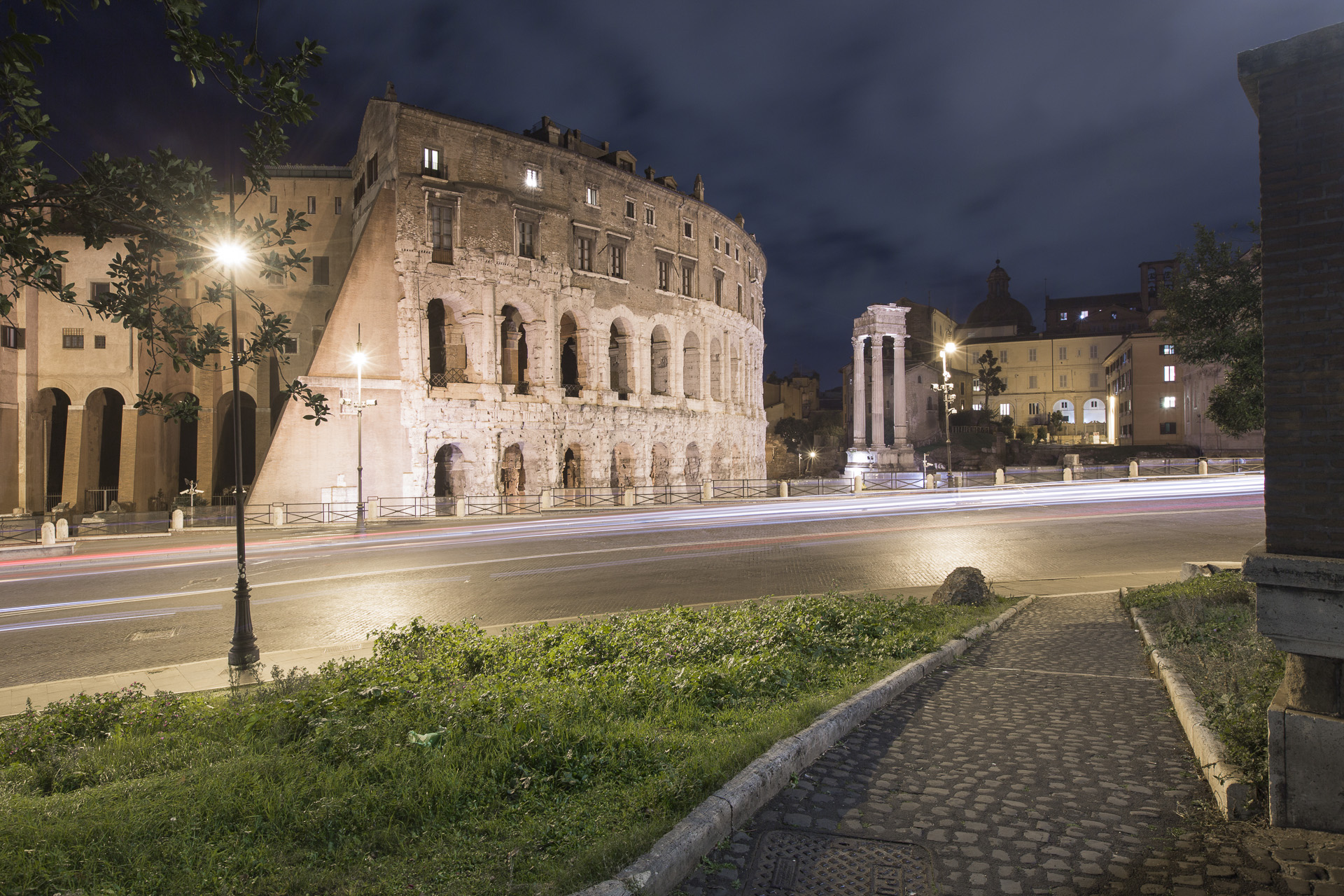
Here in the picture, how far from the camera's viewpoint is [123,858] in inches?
133

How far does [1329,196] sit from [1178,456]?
184ft

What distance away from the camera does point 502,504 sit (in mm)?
31719

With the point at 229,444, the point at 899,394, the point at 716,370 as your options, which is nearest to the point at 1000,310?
the point at 899,394

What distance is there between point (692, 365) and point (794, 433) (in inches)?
1213

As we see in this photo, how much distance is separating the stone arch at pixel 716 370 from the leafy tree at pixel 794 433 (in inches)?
1002

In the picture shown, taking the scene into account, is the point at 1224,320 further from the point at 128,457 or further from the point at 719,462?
the point at 128,457

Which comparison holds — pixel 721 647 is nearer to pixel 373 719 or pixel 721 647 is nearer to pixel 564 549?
pixel 373 719

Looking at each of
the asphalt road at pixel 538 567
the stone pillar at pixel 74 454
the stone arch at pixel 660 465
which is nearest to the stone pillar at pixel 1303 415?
the asphalt road at pixel 538 567

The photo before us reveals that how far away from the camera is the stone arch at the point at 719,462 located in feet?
150

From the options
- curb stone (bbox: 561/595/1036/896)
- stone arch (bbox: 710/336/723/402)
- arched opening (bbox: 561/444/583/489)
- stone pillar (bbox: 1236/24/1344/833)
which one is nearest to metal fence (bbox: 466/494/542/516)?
arched opening (bbox: 561/444/583/489)

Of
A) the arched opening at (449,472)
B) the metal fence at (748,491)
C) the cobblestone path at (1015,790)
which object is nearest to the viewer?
A: the cobblestone path at (1015,790)

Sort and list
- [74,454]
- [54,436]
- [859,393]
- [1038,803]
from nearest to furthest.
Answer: [1038,803], [74,454], [54,436], [859,393]

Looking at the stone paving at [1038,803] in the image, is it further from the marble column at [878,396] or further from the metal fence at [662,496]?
the marble column at [878,396]

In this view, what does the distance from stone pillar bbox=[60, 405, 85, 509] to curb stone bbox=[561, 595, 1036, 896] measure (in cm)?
4201
